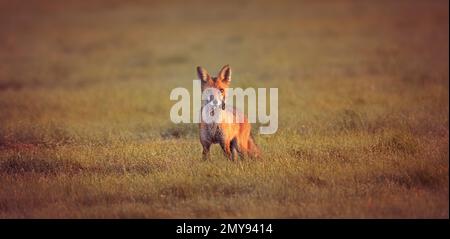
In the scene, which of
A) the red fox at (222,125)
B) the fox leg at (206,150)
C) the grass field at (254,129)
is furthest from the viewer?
the fox leg at (206,150)

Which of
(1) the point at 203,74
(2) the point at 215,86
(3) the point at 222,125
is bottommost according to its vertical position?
(3) the point at 222,125

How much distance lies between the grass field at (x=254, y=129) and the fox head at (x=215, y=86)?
0.99 meters

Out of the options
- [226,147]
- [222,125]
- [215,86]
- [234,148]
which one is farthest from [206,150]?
[215,86]

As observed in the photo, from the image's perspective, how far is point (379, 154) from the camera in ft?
34.6

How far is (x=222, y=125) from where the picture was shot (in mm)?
9875

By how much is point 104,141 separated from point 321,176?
182 inches

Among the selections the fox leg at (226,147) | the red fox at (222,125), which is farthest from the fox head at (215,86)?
the fox leg at (226,147)

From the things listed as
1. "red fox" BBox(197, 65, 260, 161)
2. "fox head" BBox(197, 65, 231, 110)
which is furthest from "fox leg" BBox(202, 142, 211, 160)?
"fox head" BBox(197, 65, 231, 110)

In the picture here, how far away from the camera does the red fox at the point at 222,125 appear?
9.80 meters

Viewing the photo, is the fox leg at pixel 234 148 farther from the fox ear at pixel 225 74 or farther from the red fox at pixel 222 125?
the fox ear at pixel 225 74

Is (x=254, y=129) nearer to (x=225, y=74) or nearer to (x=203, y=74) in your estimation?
(x=225, y=74)

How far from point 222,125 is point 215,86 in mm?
581

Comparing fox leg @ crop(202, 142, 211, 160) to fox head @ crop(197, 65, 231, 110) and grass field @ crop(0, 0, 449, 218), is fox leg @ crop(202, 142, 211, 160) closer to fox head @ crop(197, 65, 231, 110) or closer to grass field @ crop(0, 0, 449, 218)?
grass field @ crop(0, 0, 449, 218)
